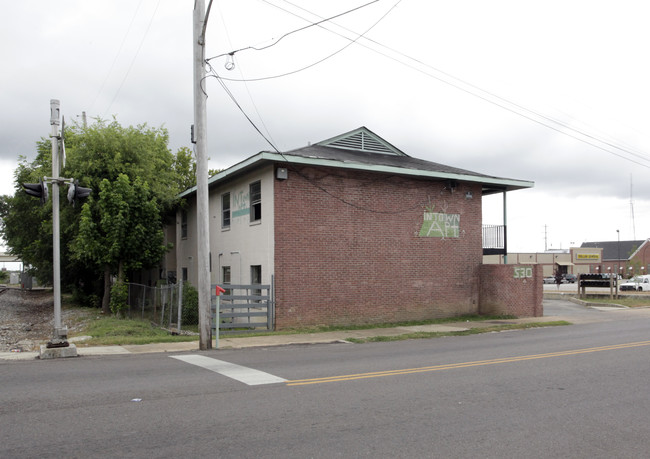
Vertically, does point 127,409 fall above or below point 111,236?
below

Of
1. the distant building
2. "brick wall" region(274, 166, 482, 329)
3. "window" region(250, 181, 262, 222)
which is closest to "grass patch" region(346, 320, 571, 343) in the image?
"brick wall" region(274, 166, 482, 329)

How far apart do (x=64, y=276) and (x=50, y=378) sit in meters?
26.3

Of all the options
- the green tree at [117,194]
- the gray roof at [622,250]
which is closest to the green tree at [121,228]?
the green tree at [117,194]

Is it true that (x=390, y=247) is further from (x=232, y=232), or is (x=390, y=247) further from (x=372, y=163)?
(x=232, y=232)

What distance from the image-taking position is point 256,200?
19.3m

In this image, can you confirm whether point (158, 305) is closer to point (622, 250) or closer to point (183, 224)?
point (183, 224)

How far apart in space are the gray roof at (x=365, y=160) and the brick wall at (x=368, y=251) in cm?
53

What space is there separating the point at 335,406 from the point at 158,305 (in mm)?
17478

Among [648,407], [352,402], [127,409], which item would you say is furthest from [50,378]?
[648,407]

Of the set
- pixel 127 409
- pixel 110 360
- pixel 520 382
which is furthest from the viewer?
pixel 110 360

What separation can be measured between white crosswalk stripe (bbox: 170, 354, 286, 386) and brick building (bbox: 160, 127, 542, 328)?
5989 mm

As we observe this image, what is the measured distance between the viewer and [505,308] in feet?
69.7

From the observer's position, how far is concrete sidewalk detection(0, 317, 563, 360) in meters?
12.3

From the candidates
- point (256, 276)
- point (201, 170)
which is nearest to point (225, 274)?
point (256, 276)
